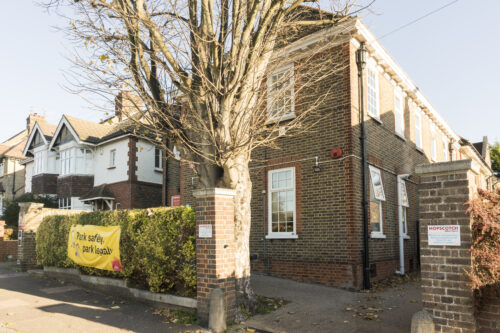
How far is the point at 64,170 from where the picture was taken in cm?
2581

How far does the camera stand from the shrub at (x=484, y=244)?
4.79m

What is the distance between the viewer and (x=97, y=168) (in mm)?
24797

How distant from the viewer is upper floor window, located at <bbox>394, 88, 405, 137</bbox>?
48.0 ft

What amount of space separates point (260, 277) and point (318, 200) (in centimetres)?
279

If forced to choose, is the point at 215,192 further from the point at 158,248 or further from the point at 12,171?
the point at 12,171

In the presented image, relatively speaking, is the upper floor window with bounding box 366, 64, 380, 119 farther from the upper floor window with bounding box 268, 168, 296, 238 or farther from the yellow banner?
the yellow banner

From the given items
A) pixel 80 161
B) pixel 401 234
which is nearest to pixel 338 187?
pixel 401 234

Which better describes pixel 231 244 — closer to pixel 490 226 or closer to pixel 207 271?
pixel 207 271

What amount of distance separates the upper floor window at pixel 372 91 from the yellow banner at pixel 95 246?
851 cm

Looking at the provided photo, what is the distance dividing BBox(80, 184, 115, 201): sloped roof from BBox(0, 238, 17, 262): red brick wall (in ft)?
16.8

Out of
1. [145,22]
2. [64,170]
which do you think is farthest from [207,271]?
[64,170]

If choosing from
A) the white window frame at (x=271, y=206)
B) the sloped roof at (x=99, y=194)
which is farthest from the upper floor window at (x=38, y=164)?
the white window frame at (x=271, y=206)

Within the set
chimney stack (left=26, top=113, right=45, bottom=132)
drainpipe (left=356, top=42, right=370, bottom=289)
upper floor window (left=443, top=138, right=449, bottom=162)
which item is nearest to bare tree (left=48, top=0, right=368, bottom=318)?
drainpipe (left=356, top=42, right=370, bottom=289)

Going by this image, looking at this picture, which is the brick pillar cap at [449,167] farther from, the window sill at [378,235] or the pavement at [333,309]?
the window sill at [378,235]
